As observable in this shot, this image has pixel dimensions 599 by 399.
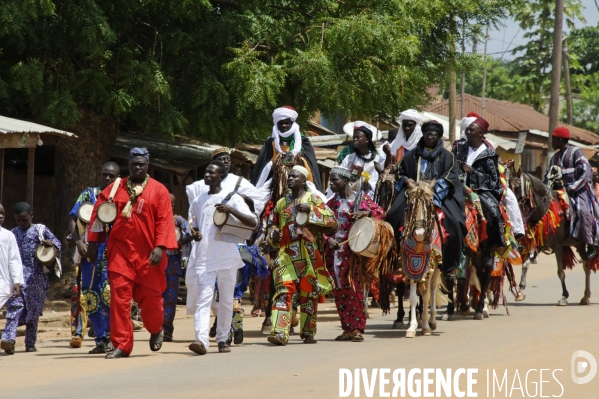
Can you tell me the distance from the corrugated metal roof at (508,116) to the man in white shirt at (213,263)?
32.1m

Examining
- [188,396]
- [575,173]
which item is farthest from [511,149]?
[188,396]

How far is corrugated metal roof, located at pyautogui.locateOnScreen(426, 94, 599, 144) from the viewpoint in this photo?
1629 inches

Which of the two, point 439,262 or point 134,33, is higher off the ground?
point 134,33

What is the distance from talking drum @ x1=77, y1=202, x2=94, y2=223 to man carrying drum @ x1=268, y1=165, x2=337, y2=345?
188cm

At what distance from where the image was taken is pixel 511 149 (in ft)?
118

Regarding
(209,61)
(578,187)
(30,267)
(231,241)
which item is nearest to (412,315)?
(231,241)

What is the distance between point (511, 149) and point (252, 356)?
27.8m

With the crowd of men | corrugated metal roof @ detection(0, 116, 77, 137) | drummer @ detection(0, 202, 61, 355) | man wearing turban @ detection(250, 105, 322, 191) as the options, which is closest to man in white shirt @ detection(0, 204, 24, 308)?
the crowd of men

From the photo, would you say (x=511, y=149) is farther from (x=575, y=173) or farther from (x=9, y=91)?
(x=9, y=91)

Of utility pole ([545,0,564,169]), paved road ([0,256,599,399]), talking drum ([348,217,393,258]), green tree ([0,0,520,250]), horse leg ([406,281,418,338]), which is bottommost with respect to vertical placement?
paved road ([0,256,599,399])

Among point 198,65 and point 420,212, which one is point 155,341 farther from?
point 198,65

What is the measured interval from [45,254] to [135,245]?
160cm

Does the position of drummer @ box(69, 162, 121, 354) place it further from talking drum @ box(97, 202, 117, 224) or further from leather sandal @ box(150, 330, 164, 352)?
talking drum @ box(97, 202, 117, 224)

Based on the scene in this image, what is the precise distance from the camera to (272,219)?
10.5m
